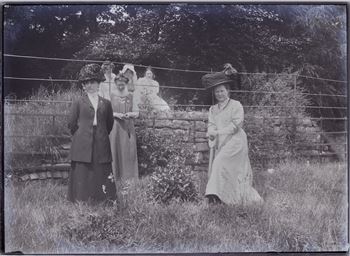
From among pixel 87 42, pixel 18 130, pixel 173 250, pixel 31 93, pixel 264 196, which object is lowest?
pixel 173 250

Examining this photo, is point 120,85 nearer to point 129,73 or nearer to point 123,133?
point 129,73

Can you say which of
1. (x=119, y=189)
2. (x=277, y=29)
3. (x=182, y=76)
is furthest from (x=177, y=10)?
(x=119, y=189)

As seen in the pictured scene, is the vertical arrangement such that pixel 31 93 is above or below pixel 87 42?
below

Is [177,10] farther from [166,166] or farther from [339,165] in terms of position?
[339,165]

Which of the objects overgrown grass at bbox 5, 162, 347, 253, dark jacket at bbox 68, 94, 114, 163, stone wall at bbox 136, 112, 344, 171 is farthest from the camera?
stone wall at bbox 136, 112, 344, 171

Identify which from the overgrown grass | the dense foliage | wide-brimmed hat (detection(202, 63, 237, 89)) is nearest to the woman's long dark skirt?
the overgrown grass

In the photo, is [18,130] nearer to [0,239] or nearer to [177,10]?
[0,239]

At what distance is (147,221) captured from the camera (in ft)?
22.3

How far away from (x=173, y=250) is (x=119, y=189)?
0.97m

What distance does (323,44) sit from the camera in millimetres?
7016

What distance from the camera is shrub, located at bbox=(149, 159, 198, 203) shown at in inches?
272

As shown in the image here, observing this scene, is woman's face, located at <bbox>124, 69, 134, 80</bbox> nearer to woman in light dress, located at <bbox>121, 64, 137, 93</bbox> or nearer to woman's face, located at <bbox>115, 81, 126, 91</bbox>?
woman in light dress, located at <bbox>121, 64, 137, 93</bbox>

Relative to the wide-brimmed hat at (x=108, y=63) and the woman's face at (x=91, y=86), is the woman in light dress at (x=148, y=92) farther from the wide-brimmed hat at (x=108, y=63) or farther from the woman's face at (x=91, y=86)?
the woman's face at (x=91, y=86)

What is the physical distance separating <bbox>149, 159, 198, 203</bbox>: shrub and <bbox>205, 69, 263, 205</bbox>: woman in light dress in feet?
0.75
